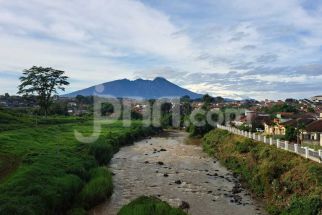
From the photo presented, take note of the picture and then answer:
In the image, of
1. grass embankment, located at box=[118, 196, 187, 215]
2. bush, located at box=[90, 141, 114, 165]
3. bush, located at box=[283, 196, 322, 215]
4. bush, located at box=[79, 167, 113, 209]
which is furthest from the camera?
bush, located at box=[90, 141, 114, 165]

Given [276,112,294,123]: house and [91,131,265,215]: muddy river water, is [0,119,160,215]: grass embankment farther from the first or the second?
[276,112,294,123]: house

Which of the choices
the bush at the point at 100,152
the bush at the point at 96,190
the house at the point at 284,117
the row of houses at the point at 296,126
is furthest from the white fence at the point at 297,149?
the house at the point at 284,117

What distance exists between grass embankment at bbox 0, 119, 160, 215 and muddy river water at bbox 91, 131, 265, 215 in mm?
1719

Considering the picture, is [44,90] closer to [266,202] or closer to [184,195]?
[184,195]

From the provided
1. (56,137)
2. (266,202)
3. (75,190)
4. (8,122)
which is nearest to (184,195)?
(266,202)

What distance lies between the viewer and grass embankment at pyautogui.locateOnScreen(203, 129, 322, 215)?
2791 centimetres

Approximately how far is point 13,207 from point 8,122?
50.8 meters

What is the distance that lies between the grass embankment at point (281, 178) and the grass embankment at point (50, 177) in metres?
13.7

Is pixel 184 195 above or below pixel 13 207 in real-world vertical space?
below

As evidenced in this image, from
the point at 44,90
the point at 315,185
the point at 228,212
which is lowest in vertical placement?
the point at 228,212

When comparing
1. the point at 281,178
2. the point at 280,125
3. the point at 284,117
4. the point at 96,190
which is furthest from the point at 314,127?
the point at 96,190

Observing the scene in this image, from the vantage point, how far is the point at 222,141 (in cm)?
7044

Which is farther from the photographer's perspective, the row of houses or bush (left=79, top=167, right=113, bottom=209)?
the row of houses

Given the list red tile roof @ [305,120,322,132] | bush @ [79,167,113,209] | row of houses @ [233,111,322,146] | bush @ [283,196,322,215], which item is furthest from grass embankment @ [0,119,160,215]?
red tile roof @ [305,120,322,132]
